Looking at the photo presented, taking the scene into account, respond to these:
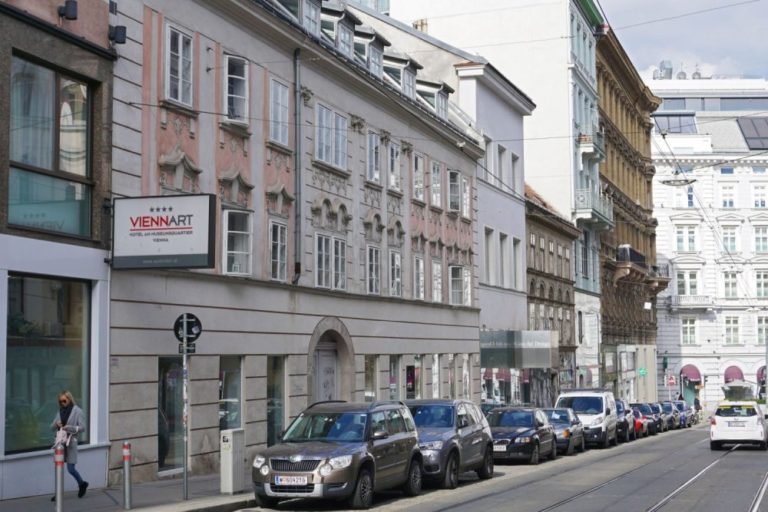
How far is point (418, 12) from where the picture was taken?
A: 56469 millimetres

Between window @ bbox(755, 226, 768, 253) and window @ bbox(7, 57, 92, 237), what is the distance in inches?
3271

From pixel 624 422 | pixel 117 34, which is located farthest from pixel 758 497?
pixel 624 422

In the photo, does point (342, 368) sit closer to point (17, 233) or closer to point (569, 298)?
point (17, 233)

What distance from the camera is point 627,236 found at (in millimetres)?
74938

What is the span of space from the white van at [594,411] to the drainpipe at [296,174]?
13.3 m

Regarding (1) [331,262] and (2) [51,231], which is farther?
(1) [331,262]

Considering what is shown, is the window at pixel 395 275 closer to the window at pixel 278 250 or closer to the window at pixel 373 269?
the window at pixel 373 269

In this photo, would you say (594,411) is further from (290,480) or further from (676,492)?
(290,480)

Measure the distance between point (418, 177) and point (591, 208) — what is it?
23.4m

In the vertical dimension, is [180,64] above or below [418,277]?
above

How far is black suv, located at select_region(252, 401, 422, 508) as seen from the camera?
57.4 ft

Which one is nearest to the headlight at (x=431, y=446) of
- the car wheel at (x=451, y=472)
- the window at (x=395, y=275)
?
the car wheel at (x=451, y=472)

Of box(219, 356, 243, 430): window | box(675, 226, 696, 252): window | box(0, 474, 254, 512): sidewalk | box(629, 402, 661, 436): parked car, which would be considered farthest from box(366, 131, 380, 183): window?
box(675, 226, 696, 252): window

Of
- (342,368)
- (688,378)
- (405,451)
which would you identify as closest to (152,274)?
(405,451)
